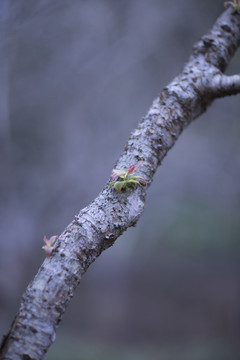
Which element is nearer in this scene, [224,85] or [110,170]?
[224,85]

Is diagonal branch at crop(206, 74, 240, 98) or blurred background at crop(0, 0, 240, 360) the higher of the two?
blurred background at crop(0, 0, 240, 360)

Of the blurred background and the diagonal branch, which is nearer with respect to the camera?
the diagonal branch

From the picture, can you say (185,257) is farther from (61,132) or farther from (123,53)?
(123,53)

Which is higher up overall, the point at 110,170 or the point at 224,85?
the point at 110,170

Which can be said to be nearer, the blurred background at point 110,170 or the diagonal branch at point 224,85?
the diagonal branch at point 224,85

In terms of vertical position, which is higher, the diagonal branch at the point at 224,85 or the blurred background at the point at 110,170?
the blurred background at the point at 110,170

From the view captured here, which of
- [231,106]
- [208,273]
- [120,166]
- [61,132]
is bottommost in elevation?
[120,166]

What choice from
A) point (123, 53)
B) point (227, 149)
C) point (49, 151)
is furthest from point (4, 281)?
point (227, 149)

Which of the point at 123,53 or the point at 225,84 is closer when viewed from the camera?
the point at 225,84
